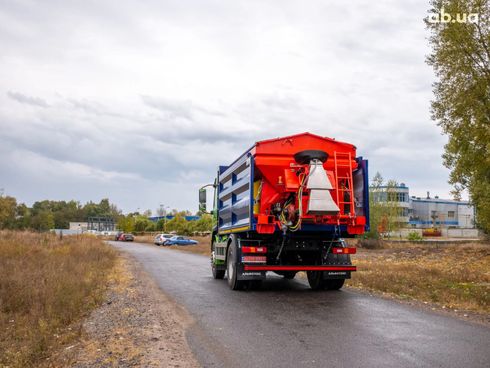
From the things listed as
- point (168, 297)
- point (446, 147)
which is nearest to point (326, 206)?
point (168, 297)

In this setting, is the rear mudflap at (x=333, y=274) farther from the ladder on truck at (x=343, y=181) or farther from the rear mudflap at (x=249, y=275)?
the ladder on truck at (x=343, y=181)

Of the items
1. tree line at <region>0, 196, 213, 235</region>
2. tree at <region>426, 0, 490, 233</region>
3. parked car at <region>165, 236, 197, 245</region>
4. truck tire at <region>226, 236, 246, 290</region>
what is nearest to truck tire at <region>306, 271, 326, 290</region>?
truck tire at <region>226, 236, 246, 290</region>

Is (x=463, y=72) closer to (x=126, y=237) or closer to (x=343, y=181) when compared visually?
(x=343, y=181)

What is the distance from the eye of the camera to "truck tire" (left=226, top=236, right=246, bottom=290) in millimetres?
12016

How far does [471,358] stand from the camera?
5.61 m

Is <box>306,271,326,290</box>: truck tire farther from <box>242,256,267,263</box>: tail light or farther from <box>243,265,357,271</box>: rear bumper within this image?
<box>242,256,267,263</box>: tail light

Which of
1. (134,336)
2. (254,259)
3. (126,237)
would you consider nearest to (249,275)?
(254,259)

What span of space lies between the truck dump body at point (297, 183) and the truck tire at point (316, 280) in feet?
4.22

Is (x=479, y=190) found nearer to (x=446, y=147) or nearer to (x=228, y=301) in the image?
(x=446, y=147)

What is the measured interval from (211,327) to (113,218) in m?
170

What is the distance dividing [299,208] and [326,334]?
427 centimetres

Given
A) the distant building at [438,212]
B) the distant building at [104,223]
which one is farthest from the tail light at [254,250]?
the distant building at [104,223]

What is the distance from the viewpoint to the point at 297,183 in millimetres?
11062

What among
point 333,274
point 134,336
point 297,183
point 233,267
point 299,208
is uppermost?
point 297,183
